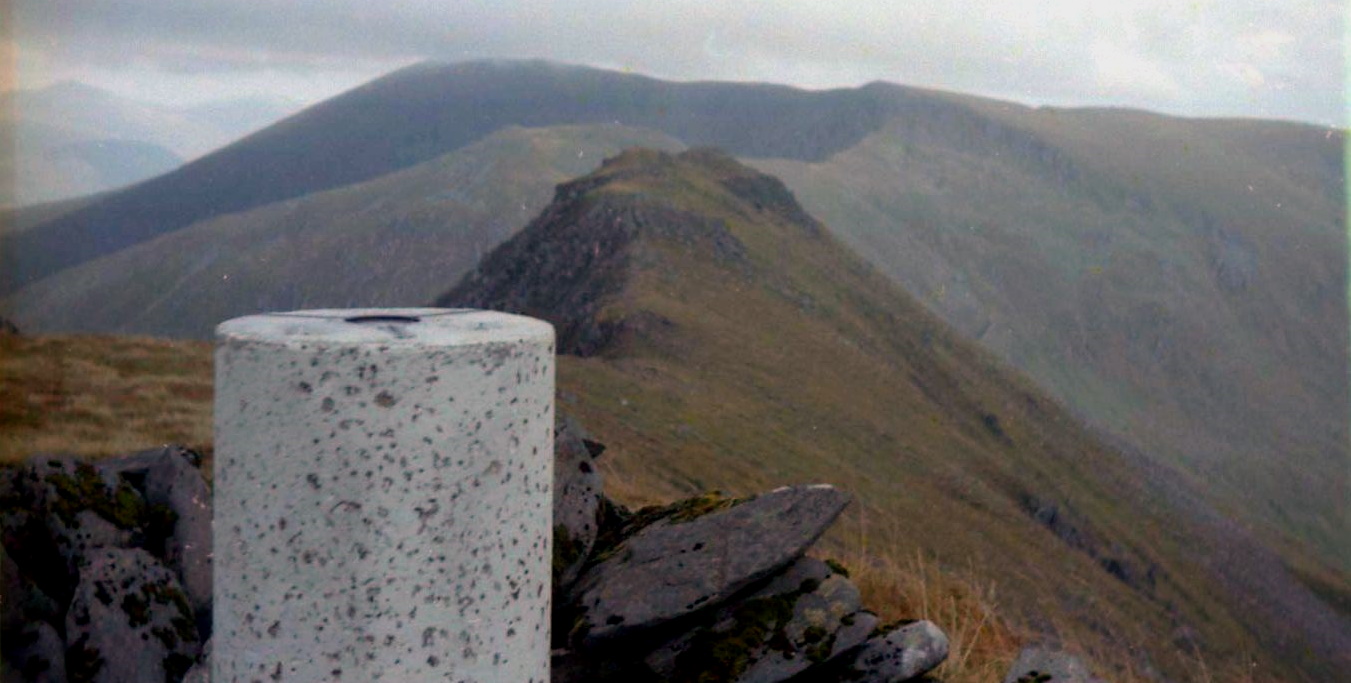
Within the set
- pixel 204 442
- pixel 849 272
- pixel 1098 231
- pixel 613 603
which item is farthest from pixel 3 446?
pixel 1098 231

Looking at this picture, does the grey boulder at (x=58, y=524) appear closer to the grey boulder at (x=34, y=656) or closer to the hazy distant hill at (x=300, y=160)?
the grey boulder at (x=34, y=656)

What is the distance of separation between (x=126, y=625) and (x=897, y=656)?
4309mm

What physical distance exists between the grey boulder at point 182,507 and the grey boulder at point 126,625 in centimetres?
41

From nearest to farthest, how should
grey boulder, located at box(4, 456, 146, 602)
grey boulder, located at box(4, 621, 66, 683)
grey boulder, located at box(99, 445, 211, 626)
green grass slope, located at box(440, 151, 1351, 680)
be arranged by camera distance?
Answer: grey boulder, located at box(4, 621, 66, 683) < grey boulder, located at box(4, 456, 146, 602) < grey boulder, located at box(99, 445, 211, 626) < green grass slope, located at box(440, 151, 1351, 680)

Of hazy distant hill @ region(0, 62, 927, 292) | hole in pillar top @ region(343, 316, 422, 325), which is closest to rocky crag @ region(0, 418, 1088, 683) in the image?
hole in pillar top @ region(343, 316, 422, 325)

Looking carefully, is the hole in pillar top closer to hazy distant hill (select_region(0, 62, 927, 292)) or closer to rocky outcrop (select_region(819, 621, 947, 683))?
rocky outcrop (select_region(819, 621, 947, 683))

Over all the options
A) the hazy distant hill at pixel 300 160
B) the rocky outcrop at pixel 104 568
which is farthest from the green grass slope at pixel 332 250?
the rocky outcrop at pixel 104 568

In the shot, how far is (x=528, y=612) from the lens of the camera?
447 cm

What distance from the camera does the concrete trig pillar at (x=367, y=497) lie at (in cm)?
401

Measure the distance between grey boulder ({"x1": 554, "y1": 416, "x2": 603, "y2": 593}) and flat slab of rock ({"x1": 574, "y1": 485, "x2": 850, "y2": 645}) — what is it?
0.19m

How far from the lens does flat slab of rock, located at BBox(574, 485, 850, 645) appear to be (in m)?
6.15

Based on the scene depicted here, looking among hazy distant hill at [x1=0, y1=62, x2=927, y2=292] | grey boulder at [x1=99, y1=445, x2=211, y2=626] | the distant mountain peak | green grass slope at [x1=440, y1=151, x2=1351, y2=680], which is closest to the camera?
grey boulder at [x1=99, y1=445, x2=211, y2=626]

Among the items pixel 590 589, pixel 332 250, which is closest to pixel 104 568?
pixel 590 589

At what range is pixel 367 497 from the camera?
4012mm
